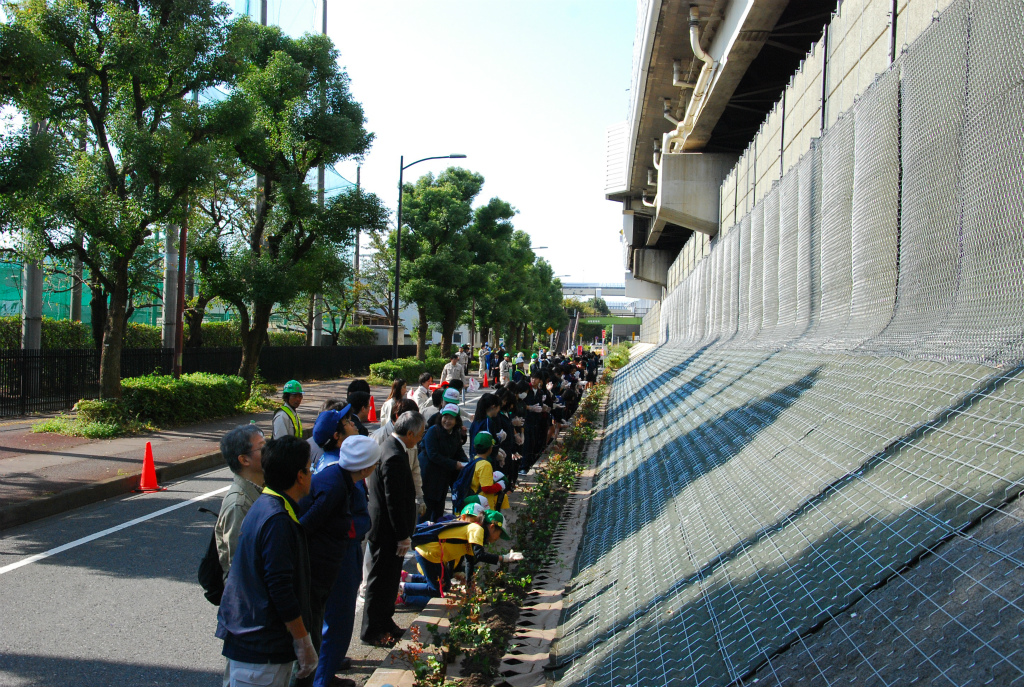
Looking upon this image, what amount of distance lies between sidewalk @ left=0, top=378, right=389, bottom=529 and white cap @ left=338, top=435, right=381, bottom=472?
20.5ft

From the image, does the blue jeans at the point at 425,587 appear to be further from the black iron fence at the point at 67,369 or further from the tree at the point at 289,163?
the tree at the point at 289,163

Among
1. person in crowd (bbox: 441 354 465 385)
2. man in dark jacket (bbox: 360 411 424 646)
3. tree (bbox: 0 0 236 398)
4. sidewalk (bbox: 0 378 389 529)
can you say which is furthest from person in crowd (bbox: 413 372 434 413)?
tree (bbox: 0 0 236 398)

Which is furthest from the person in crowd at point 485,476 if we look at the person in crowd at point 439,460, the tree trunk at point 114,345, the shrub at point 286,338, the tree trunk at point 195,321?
the shrub at point 286,338

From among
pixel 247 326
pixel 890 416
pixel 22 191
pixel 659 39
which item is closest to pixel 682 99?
pixel 659 39

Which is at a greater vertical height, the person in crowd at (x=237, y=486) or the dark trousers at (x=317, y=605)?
the person in crowd at (x=237, y=486)

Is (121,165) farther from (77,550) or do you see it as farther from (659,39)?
(659,39)

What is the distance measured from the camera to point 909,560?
3000 mm

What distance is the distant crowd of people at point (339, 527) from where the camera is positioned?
3.28 m

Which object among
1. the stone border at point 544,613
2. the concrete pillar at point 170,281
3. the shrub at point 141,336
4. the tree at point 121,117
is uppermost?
the tree at point 121,117

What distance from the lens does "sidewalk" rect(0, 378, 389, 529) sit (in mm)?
9062

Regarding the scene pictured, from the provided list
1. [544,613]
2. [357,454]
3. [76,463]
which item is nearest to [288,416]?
[544,613]

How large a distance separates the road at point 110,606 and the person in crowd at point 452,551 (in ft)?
1.03

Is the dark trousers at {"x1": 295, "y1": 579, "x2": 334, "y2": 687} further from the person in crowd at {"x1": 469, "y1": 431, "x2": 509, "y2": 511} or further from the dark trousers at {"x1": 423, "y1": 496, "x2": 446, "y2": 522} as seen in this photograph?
the dark trousers at {"x1": 423, "y1": 496, "x2": 446, "y2": 522}

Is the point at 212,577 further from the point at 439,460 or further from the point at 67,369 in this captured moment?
the point at 67,369
